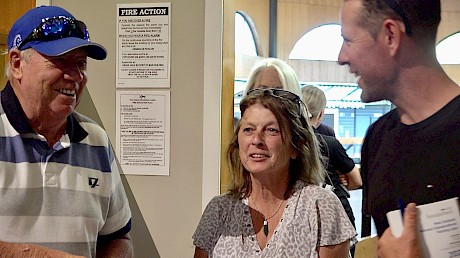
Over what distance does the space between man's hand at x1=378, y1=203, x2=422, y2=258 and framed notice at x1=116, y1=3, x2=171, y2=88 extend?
1211 mm

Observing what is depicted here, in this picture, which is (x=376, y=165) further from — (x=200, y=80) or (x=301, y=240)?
(x=200, y=80)

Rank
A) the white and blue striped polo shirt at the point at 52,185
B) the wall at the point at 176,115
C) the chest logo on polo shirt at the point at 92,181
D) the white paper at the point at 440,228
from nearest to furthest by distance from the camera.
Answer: the white paper at the point at 440,228, the white and blue striped polo shirt at the point at 52,185, the chest logo on polo shirt at the point at 92,181, the wall at the point at 176,115

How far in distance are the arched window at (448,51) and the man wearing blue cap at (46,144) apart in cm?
86

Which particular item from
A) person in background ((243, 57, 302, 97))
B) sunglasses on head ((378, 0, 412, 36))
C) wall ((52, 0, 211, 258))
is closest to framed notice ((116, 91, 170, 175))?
wall ((52, 0, 211, 258))

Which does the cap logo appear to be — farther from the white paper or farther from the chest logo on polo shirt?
the white paper

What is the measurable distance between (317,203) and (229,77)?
0.66 meters

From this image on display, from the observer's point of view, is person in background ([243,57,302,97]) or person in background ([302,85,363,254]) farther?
person in background ([243,57,302,97])

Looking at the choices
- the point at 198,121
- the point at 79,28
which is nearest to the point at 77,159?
the point at 79,28

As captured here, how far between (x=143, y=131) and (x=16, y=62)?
0.74m

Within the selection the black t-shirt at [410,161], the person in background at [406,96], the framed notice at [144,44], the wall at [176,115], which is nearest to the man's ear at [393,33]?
the person in background at [406,96]

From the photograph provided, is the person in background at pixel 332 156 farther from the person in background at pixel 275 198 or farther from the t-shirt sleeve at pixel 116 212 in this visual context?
the t-shirt sleeve at pixel 116 212

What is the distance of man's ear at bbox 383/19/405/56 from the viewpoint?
2.98ft

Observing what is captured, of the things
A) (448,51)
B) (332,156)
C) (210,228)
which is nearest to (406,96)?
(448,51)

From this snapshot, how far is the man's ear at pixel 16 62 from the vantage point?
130 centimetres
